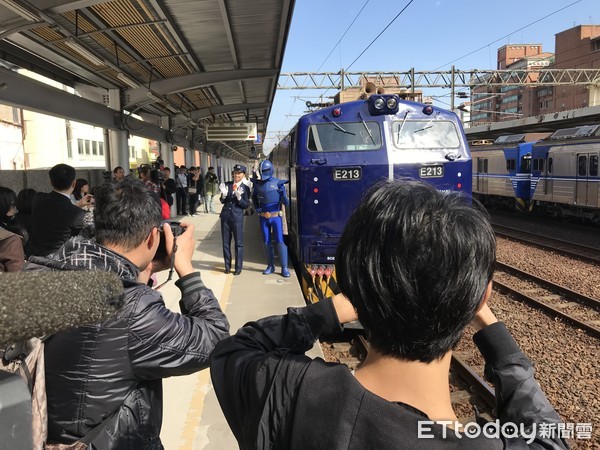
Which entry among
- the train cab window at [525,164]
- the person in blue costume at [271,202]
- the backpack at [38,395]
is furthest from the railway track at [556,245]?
the backpack at [38,395]

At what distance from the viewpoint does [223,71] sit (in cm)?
925

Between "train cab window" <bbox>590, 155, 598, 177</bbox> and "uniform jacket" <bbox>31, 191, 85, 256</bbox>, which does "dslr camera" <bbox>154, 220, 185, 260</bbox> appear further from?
"train cab window" <bbox>590, 155, 598, 177</bbox>

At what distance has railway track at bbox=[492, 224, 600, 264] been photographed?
10875 mm

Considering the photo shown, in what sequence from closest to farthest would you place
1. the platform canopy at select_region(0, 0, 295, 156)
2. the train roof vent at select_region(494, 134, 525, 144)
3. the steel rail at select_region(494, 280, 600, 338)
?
the platform canopy at select_region(0, 0, 295, 156)
the steel rail at select_region(494, 280, 600, 338)
the train roof vent at select_region(494, 134, 525, 144)

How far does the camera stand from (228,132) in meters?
16.6

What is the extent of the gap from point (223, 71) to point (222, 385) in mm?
8789

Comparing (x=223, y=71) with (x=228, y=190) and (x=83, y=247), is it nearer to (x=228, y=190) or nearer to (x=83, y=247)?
(x=228, y=190)

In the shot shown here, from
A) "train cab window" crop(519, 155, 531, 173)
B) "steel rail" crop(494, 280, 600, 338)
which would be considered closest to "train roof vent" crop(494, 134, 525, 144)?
"train cab window" crop(519, 155, 531, 173)

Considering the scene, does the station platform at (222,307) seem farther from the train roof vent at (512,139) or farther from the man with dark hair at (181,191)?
the train roof vent at (512,139)

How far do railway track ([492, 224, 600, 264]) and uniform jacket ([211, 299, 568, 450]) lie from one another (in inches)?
388

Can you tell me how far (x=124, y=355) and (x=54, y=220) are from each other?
327 centimetres

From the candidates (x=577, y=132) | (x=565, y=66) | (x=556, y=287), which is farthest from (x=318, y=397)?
(x=565, y=66)

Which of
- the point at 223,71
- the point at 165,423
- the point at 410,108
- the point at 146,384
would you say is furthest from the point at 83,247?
the point at 223,71

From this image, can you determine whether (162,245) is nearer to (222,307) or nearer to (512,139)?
(222,307)
